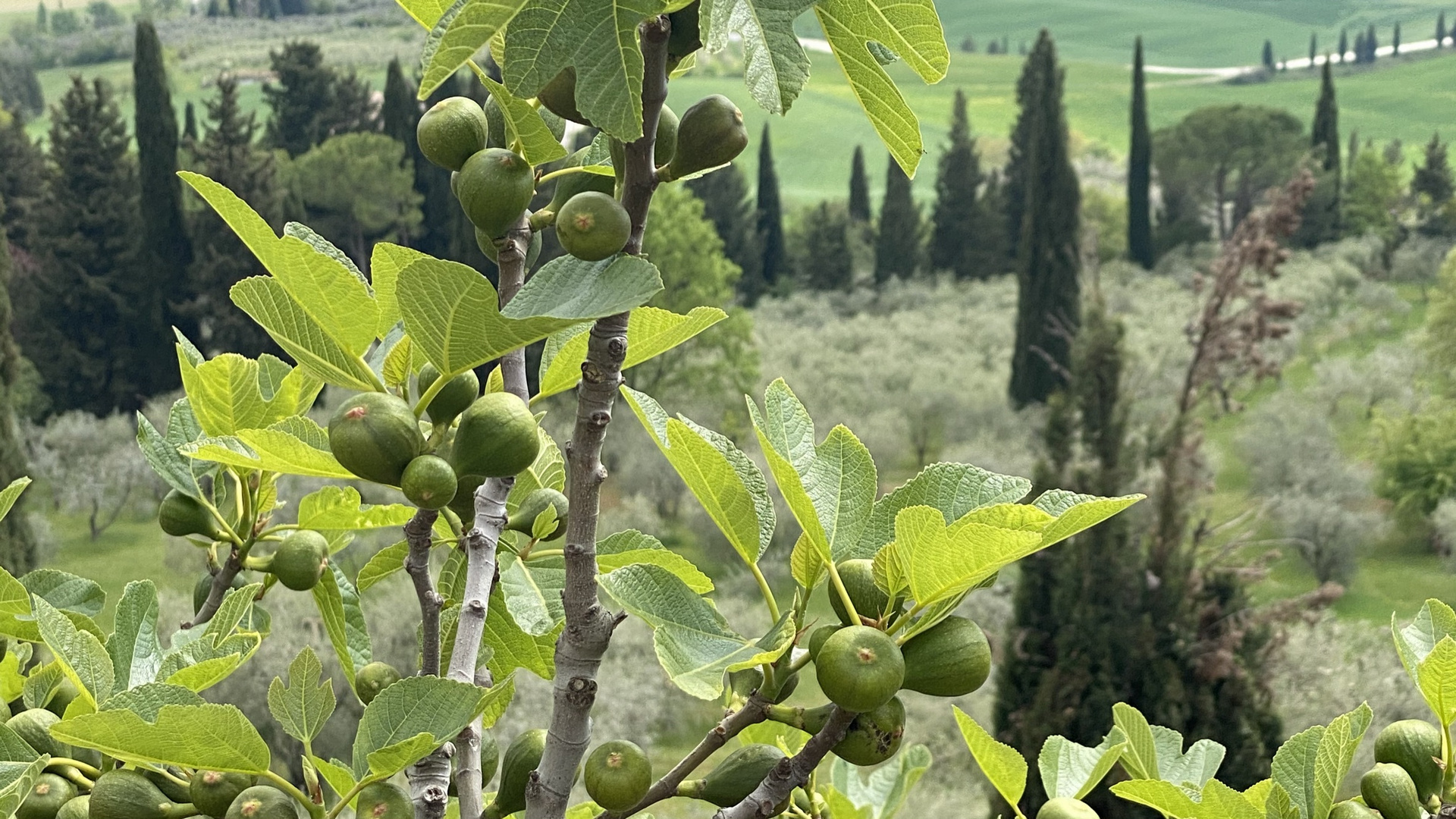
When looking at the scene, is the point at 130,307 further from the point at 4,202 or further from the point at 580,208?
the point at 580,208

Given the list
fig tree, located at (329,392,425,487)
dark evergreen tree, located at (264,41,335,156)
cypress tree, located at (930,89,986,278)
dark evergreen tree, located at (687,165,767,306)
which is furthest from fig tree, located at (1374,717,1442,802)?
dark evergreen tree, located at (264,41,335,156)

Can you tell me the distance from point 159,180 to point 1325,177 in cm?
2422

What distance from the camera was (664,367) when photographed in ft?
72.0

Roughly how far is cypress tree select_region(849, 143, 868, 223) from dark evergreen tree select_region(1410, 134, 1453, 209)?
13.4 m

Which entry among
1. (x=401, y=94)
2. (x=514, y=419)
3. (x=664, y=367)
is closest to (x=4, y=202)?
(x=401, y=94)

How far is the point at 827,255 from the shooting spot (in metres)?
29.1

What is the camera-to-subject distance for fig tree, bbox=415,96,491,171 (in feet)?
3.18

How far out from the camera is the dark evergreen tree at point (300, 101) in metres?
29.4

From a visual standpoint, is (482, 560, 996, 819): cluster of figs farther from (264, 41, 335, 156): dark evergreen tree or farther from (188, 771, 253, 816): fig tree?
(264, 41, 335, 156): dark evergreen tree

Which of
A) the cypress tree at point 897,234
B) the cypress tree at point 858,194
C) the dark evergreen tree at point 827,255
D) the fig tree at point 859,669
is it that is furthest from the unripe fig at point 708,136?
the cypress tree at point 858,194

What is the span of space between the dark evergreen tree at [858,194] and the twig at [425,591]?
30168 mm

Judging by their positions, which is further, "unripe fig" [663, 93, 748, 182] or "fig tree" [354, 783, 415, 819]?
"fig tree" [354, 783, 415, 819]

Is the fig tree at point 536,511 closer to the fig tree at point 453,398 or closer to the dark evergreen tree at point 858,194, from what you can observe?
the fig tree at point 453,398

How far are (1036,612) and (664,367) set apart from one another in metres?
15.3
